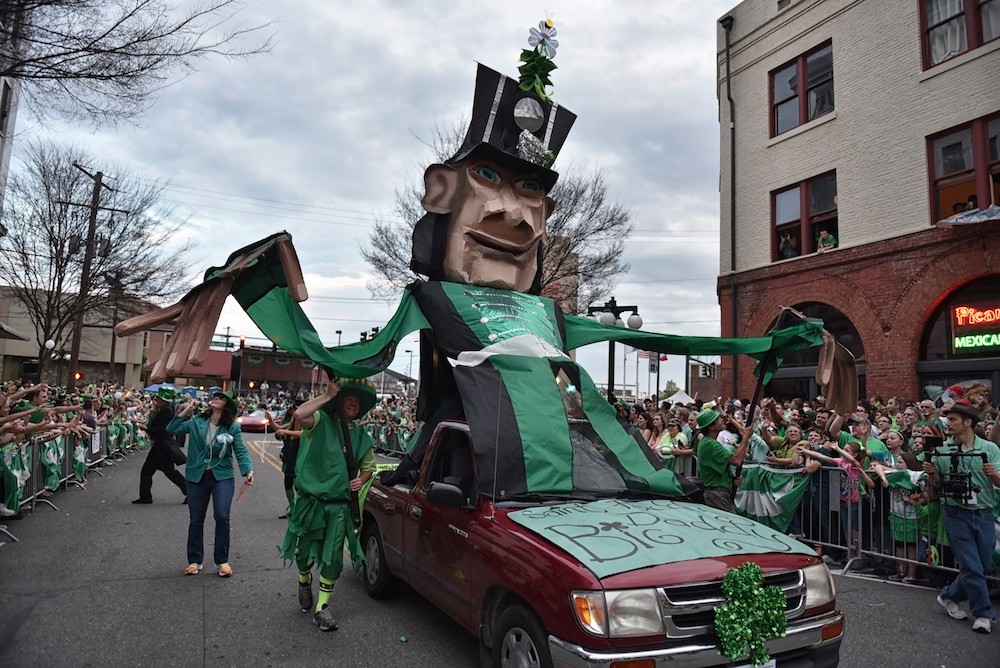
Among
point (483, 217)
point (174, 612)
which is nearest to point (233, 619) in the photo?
point (174, 612)

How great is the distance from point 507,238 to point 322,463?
2.84 m

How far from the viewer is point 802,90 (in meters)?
15.8

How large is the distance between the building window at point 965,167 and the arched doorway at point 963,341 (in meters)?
1.61

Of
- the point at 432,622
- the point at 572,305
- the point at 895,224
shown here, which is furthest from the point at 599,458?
the point at 572,305

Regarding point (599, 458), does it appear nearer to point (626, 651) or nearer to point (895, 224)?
point (626, 651)

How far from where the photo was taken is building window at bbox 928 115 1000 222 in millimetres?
12250

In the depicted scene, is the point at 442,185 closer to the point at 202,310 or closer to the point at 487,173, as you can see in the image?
the point at 487,173

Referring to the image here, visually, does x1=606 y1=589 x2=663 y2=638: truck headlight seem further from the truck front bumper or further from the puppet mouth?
the puppet mouth

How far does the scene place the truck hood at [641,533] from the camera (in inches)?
128

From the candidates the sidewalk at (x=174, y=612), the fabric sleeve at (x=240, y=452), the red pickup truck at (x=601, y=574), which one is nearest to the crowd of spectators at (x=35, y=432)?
the sidewalk at (x=174, y=612)

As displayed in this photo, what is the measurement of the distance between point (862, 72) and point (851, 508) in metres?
11.5

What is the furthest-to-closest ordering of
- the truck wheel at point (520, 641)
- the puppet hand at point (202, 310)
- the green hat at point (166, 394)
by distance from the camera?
the green hat at point (166, 394) < the puppet hand at point (202, 310) < the truck wheel at point (520, 641)

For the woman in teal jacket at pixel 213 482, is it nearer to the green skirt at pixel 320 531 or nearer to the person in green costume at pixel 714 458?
the green skirt at pixel 320 531

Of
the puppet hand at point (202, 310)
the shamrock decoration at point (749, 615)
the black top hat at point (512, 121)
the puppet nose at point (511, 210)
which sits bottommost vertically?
the shamrock decoration at point (749, 615)
